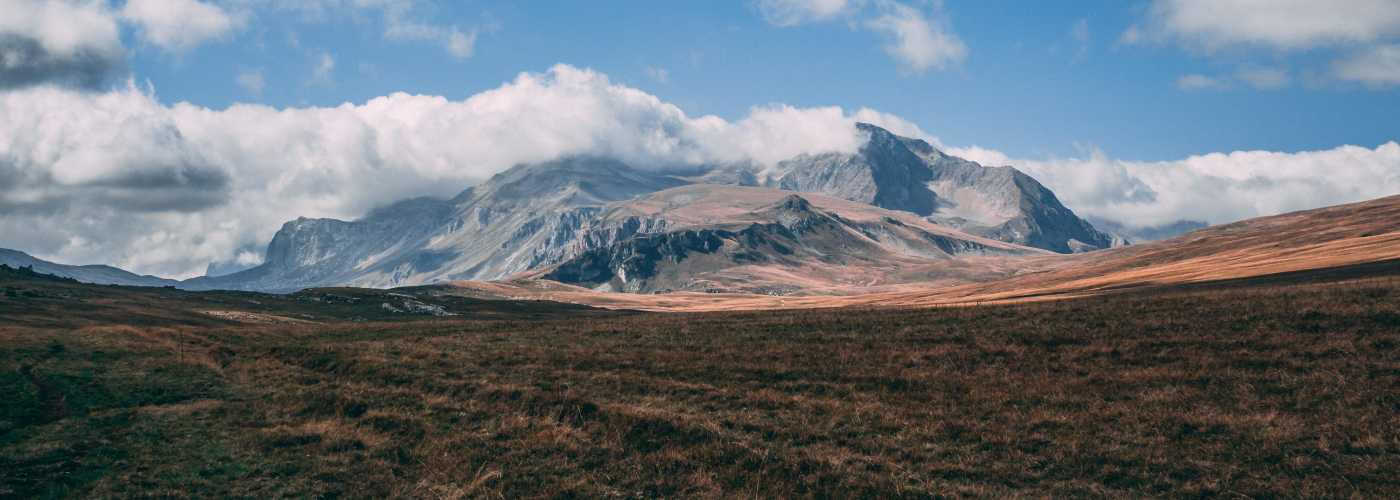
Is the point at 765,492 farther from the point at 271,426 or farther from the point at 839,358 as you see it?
the point at 271,426

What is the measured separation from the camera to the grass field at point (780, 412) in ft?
50.6

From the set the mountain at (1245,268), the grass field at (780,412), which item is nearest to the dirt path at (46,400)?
the grass field at (780,412)

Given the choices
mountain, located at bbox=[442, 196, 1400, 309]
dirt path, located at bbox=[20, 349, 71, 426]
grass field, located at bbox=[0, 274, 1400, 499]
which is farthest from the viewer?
mountain, located at bbox=[442, 196, 1400, 309]

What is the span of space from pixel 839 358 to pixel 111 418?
82.5 ft

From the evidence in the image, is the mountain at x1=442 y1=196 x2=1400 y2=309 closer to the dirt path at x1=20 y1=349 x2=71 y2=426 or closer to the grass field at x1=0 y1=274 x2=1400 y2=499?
the grass field at x1=0 y1=274 x2=1400 y2=499

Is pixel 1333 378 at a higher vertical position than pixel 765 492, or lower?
higher

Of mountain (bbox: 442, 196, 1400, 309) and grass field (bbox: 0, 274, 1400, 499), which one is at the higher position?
mountain (bbox: 442, 196, 1400, 309)

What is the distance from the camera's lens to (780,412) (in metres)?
20.9

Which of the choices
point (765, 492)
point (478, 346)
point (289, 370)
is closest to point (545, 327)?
point (478, 346)

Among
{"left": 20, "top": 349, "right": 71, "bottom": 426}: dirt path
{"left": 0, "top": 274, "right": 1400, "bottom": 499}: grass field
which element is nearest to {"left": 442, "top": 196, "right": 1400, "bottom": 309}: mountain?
{"left": 0, "top": 274, "right": 1400, "bottom": 499}: grass field

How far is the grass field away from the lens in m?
15.4

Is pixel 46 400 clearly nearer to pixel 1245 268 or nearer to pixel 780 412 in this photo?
pixel 780 412

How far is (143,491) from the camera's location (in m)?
15.1

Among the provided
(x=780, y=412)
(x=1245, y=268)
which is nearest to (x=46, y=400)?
(x=780, y=412)
